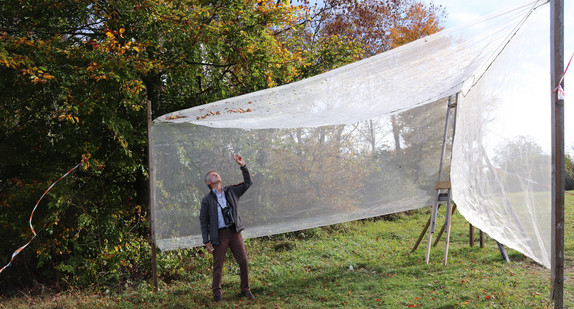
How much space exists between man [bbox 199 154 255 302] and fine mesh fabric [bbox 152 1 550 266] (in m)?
0.31

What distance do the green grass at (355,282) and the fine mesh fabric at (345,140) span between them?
648 mm

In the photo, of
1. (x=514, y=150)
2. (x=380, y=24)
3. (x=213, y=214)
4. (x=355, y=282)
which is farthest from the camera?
(x=380, y=24)

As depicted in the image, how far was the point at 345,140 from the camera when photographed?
16.9 feet

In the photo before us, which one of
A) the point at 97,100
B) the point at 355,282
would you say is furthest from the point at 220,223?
the point at 97,100

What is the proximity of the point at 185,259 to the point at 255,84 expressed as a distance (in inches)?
119

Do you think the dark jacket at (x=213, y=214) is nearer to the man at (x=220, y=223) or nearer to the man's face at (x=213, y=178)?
the man at (x=220, y=223)

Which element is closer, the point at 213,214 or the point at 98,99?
the point at 213,214

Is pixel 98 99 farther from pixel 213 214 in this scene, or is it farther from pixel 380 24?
pixel 380 24

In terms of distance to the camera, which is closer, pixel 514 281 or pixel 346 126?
pixel 514 281

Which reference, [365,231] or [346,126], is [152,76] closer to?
[346,126]

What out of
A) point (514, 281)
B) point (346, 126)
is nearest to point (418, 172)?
point (346, 126)

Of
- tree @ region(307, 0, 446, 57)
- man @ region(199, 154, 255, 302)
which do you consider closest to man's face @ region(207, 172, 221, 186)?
man @ region(199, 154, 255, 302)

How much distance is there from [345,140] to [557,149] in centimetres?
242

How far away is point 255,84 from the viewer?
7023mm
